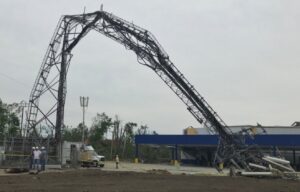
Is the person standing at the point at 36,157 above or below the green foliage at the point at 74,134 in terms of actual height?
below

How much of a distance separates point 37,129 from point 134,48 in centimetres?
1247

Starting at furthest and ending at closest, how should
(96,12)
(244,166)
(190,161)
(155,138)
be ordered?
(190,161) → (155,138) → (244,166) → (96,12)

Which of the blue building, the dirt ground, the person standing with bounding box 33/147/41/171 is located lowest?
the dirt ground

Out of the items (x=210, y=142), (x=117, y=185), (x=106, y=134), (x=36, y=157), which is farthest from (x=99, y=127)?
(x=117, y=185)

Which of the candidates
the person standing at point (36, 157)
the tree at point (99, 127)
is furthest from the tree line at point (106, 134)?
the person standing at point (36, 157)

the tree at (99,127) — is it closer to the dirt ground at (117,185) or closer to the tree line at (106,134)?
the tree line at (106,134)

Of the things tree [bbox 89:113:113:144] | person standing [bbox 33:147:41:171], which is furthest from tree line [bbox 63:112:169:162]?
person standing [bbox 33:147:41:171]

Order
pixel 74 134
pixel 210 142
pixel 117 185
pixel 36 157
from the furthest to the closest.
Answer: pixel 74 134
pixel 210 142
pixel 36 157
pixel 117 185

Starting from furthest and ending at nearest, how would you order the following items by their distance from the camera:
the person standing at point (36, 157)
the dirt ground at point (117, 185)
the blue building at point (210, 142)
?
1. the blue building at point (210, 142)
2. the person standing at point (36, 157)
3. the dirt ground at point (117, 185)

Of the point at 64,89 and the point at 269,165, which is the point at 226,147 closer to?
the point at 269,165

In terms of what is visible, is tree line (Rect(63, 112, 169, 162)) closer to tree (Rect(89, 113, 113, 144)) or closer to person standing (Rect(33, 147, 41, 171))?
tree (Rect(89, 113, 113, 144))

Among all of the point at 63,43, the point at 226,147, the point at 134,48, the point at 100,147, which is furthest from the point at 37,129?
the point at 100,147

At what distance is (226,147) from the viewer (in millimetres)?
48344

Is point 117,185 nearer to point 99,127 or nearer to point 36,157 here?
point 36,157
